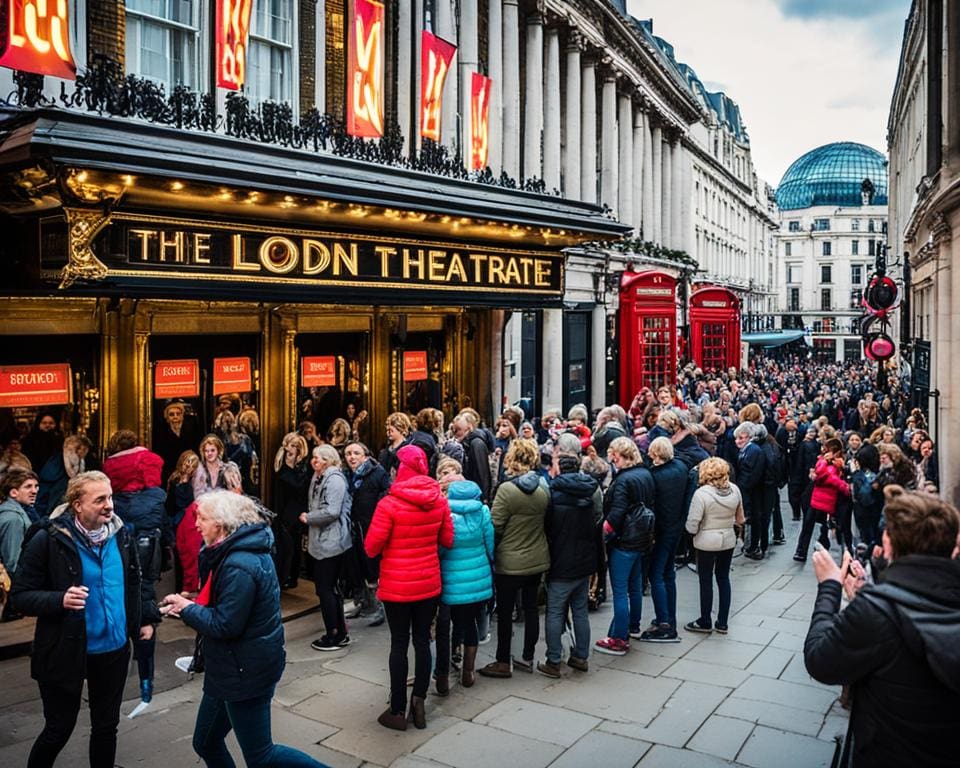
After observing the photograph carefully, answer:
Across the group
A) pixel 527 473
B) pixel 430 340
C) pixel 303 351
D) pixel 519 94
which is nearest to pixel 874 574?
pixel 527 473

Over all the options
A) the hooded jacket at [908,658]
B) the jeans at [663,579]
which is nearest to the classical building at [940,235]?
the jeans at [663,579]

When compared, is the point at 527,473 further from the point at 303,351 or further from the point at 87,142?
the point at 303,351

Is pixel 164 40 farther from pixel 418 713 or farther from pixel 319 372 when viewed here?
pixel 418 713

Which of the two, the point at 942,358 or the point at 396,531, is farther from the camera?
the point at 942,358

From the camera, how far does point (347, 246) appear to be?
11000 millimetres

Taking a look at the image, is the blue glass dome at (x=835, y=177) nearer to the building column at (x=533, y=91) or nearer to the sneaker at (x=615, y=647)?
the building column at (x=533, y=91)

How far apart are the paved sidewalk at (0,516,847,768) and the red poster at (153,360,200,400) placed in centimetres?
340

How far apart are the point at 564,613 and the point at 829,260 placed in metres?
104

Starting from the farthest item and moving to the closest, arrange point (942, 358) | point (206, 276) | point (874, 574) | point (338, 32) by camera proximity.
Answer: point (942, 358)
point (338, 32)
point (206, 276)
point (874, 574)

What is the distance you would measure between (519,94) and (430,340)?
24.8 feet

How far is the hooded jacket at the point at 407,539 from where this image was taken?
243 inches

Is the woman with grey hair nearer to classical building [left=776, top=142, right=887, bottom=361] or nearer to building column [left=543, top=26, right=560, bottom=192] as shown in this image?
building column [left=543, top=26, right=560, bottom=192]

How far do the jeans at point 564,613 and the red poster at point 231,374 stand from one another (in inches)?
234

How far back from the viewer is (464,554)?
666 cm
